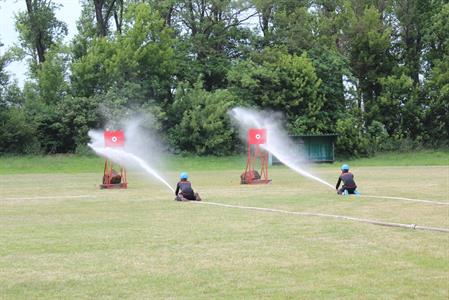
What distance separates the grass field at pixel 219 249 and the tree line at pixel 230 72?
1199 inches

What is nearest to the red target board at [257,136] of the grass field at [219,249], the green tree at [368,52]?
the grass field at [219,249]

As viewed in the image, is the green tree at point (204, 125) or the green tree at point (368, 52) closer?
the green tree at point (204, 125)

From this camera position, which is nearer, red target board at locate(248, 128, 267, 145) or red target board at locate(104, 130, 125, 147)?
red target board at locate(104, 130, 125, 147)

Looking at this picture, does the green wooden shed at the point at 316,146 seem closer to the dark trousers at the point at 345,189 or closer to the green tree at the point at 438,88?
the green tree at the point at 438,88

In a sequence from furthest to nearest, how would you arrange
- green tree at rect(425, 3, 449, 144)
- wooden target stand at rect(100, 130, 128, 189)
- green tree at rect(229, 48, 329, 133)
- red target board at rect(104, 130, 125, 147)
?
green tree at rect(425, 3, 449, 144), green tree at rect(229, 48, 329, 133), red target board at rect(104, 130, 125, 147), wooden target stand at rect(100, 130, 128, 189)

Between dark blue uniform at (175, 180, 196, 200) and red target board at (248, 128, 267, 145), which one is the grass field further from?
red target board at (248, 128, 267, 145)

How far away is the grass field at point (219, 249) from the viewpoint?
9.08 meters

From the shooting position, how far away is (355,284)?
9172mm

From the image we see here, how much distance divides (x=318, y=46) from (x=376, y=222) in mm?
47760

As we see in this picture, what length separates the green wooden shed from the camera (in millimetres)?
52094

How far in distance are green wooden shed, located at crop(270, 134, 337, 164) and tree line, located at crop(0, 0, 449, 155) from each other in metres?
2.53

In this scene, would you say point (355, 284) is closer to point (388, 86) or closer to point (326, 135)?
point (326, 135)

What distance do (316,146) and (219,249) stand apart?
41.0 metres

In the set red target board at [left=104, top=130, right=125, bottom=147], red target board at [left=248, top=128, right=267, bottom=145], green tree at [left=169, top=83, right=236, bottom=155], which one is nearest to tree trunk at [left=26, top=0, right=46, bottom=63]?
green tree at [left=169, top=83, right=236, bottom=155]
